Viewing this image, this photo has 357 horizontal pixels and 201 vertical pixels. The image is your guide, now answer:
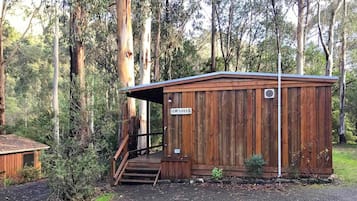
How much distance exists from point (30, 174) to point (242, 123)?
11.4 meters

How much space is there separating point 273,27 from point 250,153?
56.5 feet

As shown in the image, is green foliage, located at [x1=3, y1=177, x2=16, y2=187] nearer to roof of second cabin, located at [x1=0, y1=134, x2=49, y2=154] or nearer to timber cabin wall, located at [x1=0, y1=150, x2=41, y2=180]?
timber cabin wall, located at [x1=0, y1=150, x2=41, y2=180]

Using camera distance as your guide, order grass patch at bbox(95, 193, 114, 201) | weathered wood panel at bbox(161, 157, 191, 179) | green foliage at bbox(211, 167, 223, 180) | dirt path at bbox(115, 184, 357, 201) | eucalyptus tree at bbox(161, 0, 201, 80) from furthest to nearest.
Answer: eucalyptus tree at bbox(161, 0, 201, 80) → weathered wood panel at bbox(161, 157, 191, 179) → green foliage at bbox(211, 167, 223, 180) → grass patch at bbox(95, 193, 114, 201) → dirt path at bbox(115, 184, 357, 201)

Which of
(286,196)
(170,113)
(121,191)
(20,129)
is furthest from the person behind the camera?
(20,129)

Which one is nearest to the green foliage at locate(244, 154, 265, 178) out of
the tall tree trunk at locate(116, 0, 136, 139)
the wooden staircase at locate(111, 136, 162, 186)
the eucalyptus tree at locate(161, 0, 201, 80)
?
the wooden staircase at locate(111, 136, 162, 186)

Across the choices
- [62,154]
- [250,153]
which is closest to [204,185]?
[250,153]

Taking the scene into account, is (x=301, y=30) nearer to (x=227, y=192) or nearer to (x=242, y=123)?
(x=242, y=123)

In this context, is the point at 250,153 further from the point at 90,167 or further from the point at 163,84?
the point at 90,167

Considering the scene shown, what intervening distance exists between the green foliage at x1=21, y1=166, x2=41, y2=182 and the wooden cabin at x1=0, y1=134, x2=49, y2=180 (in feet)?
0.68

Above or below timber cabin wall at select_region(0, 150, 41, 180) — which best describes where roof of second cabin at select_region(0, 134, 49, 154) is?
above

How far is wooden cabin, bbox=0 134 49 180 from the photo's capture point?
15116 mm

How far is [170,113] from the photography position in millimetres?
8828

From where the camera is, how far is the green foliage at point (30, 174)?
51.0 ft

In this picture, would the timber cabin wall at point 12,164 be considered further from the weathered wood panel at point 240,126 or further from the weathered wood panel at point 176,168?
the weathered wood panel at point 240,126
